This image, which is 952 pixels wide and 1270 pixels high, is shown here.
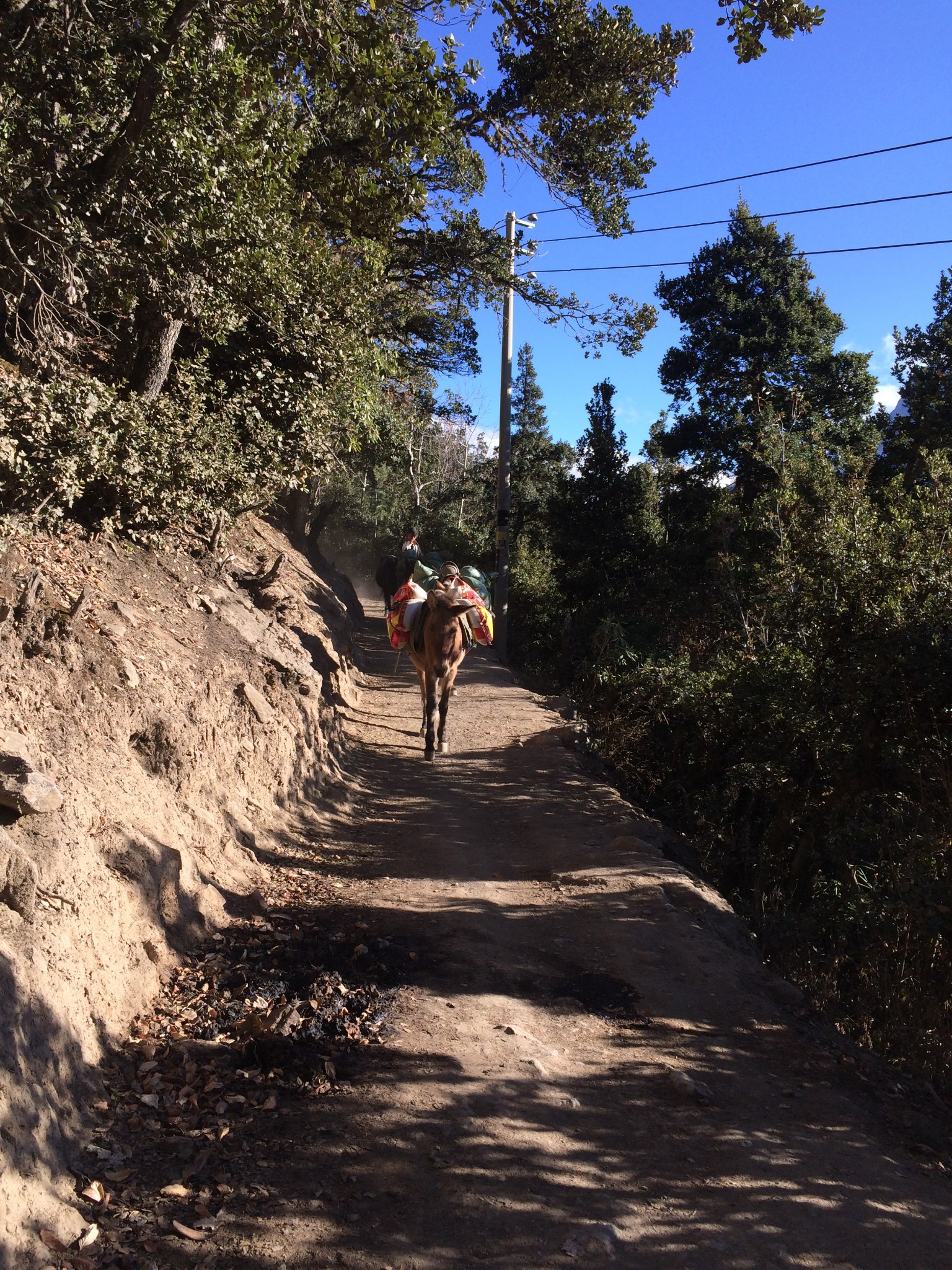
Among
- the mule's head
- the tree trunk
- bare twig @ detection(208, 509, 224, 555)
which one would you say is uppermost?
the tree trunk

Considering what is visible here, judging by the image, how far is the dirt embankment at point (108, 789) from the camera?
338 cm

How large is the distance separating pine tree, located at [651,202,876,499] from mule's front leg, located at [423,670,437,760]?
1418 cm

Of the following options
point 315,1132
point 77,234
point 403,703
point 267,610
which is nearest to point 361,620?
point 403,703

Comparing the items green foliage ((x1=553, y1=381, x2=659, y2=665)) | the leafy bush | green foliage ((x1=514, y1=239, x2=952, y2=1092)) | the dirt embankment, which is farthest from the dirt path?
green foliage ((x1=553, y1=381, x2=659, y2=665))

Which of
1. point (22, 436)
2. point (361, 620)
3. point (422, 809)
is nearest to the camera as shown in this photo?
point (22, 436)

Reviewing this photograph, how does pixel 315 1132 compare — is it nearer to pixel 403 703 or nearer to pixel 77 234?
pixel 77 234

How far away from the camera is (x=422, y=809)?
898 cm

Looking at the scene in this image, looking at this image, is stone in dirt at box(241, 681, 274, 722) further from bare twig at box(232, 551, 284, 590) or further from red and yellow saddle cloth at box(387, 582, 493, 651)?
red and yellow saddle cloth at box(387, 582, 493, 651)

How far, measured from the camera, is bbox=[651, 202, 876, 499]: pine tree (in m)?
23.3

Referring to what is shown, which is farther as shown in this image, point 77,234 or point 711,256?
point 711,256

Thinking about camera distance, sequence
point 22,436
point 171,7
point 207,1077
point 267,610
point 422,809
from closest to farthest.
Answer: point 207,1077 < point 22,436 < point 171,7 < point 422,809 < point 267,610

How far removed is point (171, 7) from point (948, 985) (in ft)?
33.7

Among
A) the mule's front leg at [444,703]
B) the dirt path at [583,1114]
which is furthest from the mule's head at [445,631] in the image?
the dirt path at [583,1114]

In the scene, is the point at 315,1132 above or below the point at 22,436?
below
